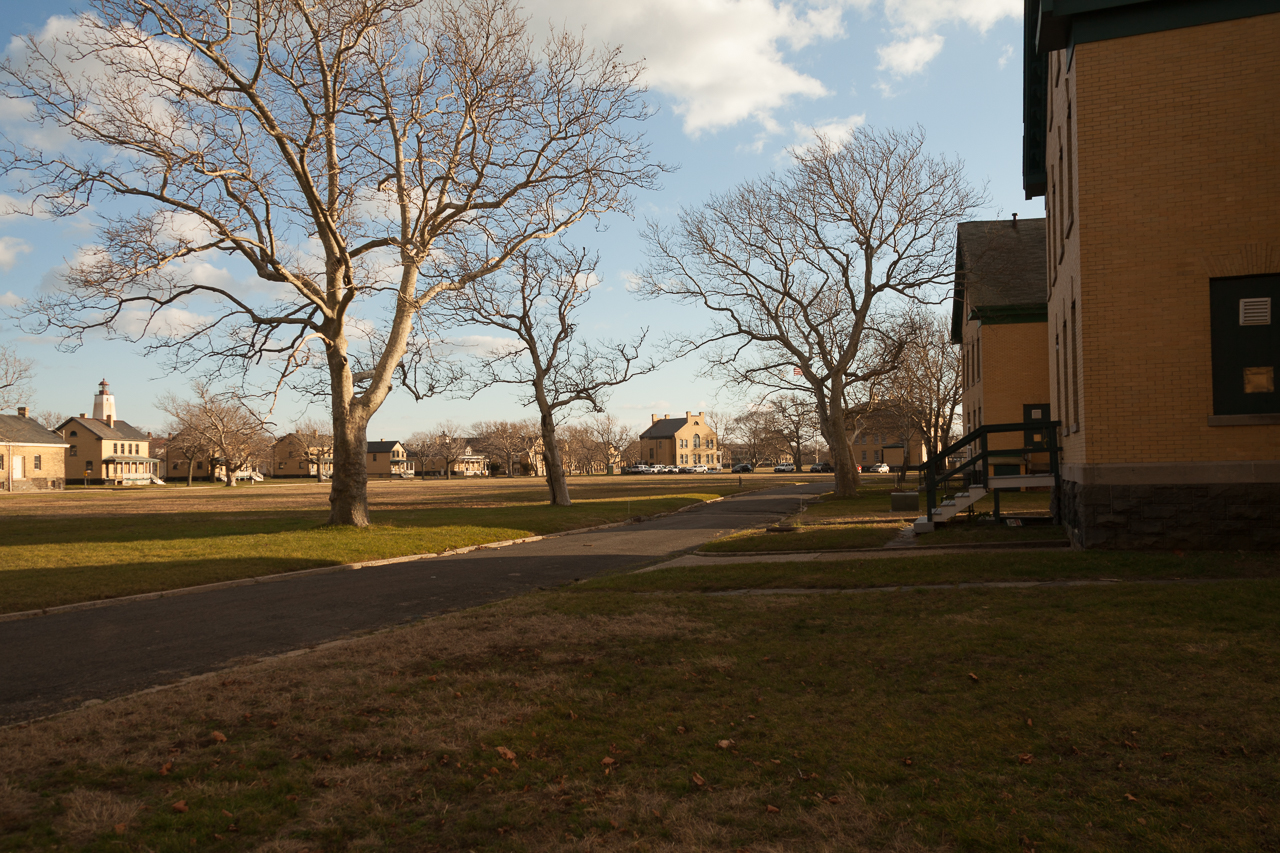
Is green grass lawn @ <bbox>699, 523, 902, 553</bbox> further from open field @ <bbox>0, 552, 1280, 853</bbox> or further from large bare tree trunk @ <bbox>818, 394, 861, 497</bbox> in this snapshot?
large bare tree trunk @ <bbox>818, 394, 861, 497</bbox>

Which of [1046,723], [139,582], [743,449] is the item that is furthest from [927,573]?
[743,449]

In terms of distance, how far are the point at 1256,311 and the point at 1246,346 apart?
1.61 feet

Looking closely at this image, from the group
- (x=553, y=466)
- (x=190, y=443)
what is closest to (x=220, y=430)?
(x=190, y=443)

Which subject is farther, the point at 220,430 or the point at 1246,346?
the point at 220,430

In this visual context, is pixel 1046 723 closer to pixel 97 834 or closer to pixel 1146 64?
pixel 97 834

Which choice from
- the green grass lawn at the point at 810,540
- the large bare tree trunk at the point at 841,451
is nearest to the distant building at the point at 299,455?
the large bare tree trunk at the point at 841,451

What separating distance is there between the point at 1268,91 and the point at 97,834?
15.3m

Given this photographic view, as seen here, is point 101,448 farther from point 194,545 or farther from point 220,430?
point 194,545

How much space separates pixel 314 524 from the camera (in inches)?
922

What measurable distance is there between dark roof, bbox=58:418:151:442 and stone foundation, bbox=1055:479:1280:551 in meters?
119

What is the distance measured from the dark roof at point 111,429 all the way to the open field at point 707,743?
118m

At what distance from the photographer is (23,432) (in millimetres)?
78500

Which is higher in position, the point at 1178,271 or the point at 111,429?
the point at 111,429

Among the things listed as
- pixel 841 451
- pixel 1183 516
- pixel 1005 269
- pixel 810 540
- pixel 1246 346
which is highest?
pixel 1005 269
